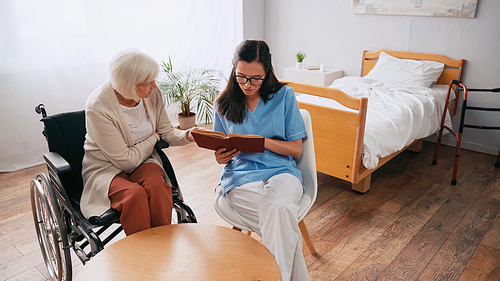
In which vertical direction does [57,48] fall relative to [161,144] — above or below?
above

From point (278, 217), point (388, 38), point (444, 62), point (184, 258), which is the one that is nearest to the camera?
point (184, 258)

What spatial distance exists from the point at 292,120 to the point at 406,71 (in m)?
2.16

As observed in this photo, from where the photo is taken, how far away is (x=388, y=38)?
3.61m

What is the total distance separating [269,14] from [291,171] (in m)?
3.36

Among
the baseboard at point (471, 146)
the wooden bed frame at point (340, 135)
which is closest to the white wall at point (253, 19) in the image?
the wooden bed frame at point (340, 135)

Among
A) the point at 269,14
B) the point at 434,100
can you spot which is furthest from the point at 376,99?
the point at 269,14

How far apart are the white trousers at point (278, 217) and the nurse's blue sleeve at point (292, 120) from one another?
0.20 meters

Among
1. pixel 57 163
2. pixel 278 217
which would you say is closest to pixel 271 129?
pixel 278 217

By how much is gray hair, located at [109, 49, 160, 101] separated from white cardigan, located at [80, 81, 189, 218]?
0.27 feet

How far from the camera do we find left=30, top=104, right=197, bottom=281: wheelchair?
1.42 m

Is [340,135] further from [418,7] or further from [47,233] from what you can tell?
[418,7]

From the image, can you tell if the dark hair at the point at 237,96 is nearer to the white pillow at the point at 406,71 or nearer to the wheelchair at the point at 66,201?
the wheelchair at the point at 66,201

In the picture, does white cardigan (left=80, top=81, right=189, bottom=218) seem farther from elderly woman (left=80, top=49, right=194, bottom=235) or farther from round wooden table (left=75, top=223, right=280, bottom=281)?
round wooden table (left=75, top=223, right=280, bottom=281)

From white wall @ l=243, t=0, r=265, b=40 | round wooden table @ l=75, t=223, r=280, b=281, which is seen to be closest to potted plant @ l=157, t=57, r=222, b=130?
white wall @ l=243, t=0, r=265, b=40
